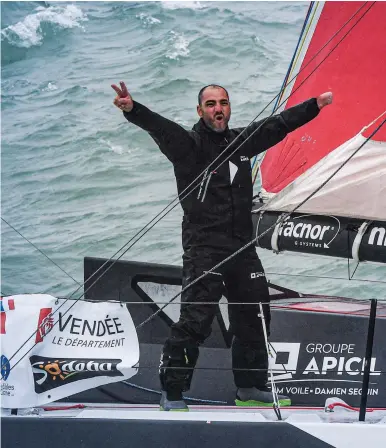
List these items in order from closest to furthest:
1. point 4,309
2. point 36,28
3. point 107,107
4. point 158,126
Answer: point 158,126
point 4,309
point 107,107
point 36,28

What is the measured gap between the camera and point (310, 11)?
4.21 meters

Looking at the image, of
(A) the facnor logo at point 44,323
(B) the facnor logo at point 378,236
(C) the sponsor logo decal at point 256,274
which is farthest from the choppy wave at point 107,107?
(A) the facnor logo at point 44,323

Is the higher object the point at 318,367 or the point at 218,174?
the point at 218,174

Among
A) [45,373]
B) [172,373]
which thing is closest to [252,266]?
[172,373]

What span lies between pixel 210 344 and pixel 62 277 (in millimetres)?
2550

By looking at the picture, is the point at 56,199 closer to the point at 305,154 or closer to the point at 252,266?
the point at 305,154

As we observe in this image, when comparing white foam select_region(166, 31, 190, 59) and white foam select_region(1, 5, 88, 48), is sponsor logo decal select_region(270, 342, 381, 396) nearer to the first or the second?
white foam select_region(166, 31, 190, 59)

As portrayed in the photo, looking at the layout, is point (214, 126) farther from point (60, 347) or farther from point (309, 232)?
point (60, 347)

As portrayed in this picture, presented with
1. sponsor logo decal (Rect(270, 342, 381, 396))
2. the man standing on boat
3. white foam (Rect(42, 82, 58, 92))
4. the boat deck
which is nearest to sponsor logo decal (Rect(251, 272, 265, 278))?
the man standing on boat

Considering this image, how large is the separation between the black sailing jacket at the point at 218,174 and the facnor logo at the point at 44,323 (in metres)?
0.58

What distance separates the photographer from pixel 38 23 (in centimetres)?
1119

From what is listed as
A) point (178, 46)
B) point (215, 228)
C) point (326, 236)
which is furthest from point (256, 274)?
point (178, 46)

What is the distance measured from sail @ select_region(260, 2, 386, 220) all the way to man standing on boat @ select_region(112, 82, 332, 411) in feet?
1.85

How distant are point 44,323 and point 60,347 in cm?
11
